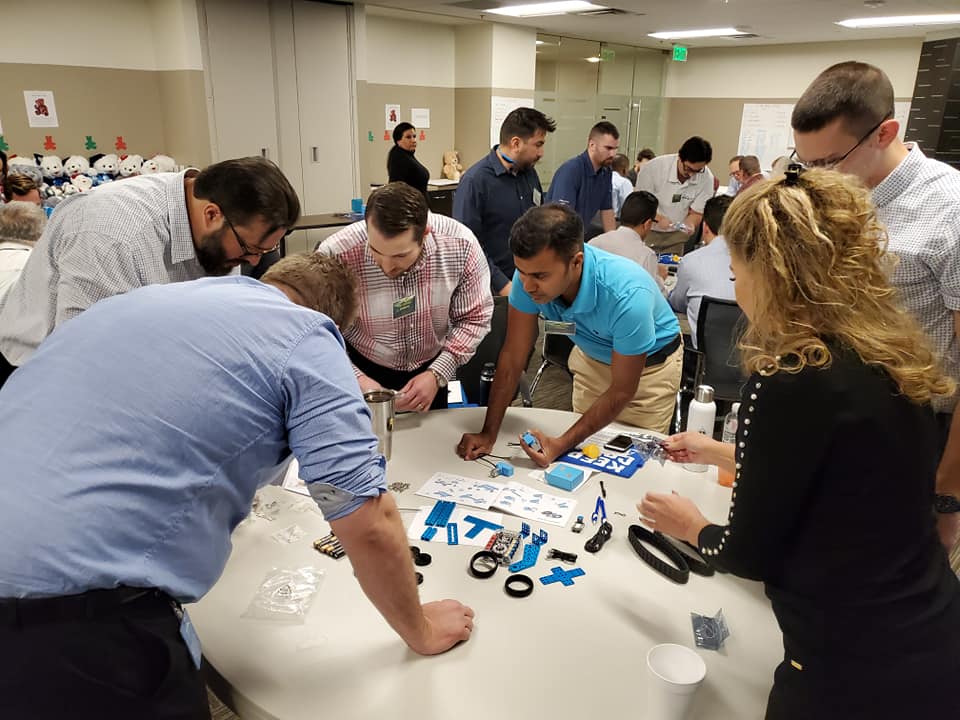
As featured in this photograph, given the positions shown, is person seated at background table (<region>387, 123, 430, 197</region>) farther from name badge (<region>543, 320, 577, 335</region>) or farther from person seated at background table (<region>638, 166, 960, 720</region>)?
person seated at background table (<region>638, 166, 960, 720</region>)

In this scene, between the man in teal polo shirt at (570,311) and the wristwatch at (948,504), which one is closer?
the wristwatch at (948,504)

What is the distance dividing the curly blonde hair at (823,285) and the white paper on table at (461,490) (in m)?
0.85

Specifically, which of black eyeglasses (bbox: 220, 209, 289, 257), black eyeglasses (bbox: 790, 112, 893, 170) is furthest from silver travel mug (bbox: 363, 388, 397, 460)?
black eyeglasses (bbox: 790, 112, 893, 170)

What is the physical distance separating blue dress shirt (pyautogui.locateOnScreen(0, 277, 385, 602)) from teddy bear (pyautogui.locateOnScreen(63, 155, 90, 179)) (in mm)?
5215

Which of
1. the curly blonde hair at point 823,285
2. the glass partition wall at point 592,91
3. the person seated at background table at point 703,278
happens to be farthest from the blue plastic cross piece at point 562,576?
the glass partition wall at point 592,91

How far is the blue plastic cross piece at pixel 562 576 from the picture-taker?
54.1 inches

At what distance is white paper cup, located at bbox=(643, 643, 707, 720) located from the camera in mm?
966

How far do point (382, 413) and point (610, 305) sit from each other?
2.68ft

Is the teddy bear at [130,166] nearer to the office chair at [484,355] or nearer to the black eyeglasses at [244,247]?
the office chair at [484,355]

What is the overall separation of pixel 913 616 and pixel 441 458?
3.91 ft

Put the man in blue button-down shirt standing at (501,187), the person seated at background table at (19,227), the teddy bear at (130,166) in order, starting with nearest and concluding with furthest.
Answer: the person seated at background table at (19,227) < the man in blue button-down shirt standing at (501,187) < the teddy bear at (130,166)

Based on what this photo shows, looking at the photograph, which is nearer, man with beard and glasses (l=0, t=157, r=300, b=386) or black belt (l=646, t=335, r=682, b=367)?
man with beard and glasses (l=0, t=157, r=300, b=386)

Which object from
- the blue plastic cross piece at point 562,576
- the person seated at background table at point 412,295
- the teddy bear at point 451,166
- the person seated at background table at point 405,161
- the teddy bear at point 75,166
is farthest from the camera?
the teddy bear at point 451,166

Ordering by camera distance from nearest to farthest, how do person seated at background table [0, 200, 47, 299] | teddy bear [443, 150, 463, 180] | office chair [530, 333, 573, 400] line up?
person seated at background table [0, 200, 47, 299]
office chair [530, 333, 573, 400]
teddy bear [443, 150, 463, 180]
